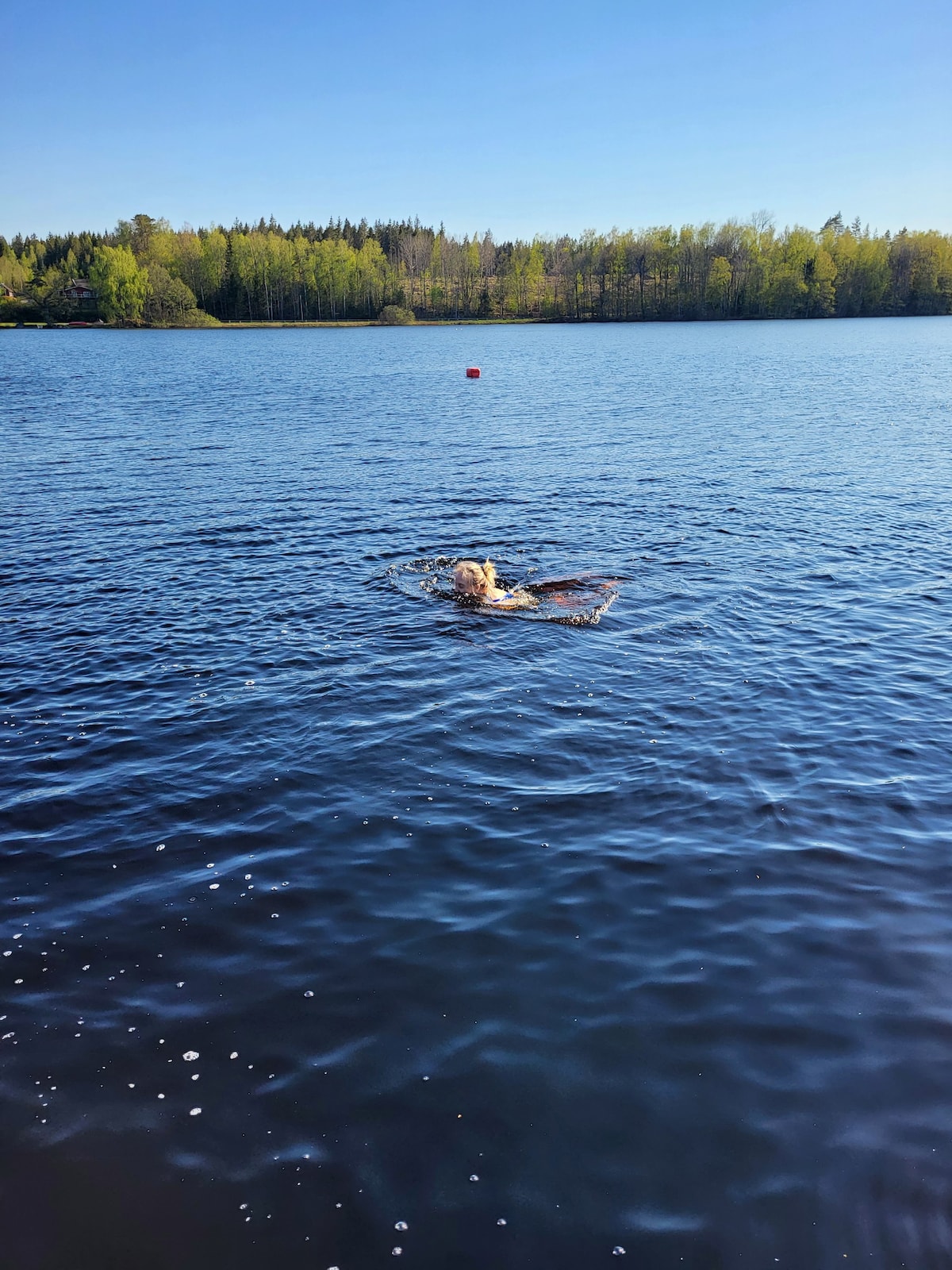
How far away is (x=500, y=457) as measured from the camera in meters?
41.0

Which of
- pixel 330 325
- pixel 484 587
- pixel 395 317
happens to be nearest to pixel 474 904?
pixel 484 587

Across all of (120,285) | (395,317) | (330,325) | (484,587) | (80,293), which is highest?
(120,285)

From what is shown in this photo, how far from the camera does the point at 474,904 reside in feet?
34.0

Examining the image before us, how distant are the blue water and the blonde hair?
28.2 inches

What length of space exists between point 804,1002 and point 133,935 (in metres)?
7.48

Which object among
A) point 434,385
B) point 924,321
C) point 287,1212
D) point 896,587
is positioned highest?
point 924,321

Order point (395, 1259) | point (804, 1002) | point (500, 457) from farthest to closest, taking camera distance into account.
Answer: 1. point (500, 457)
2. point (804, 1002)
3. point (395, 1259)

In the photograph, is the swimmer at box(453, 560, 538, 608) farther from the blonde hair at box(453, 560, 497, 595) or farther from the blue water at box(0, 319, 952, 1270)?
the blue water at box(0, 319, 952, 1270)

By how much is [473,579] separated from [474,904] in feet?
34.9

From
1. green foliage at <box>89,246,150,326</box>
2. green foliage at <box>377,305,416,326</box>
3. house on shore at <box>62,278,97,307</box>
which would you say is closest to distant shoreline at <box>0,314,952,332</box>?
green foliage at <box>377,305,416,326</box>

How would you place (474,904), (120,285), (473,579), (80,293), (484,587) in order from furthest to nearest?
(80,293) → (120,285) → (484,587) → (473,579) → (474,904)

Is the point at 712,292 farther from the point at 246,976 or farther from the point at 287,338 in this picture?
the point at 246,976

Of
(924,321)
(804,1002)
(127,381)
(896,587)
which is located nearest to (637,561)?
(896,587)

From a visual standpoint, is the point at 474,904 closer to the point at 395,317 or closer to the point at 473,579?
the point at 473,579
